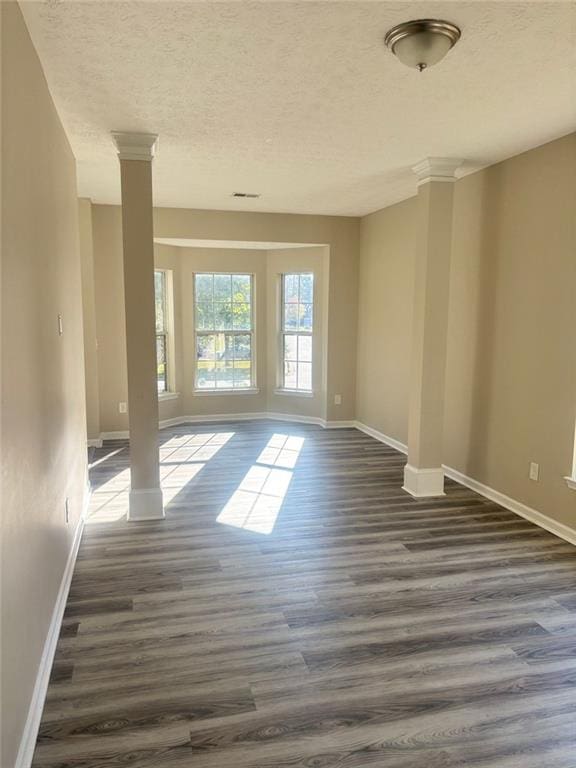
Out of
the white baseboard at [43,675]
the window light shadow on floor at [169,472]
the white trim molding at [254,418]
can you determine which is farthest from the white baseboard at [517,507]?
the white baseboard at [43,675]

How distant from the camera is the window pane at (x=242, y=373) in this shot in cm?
720

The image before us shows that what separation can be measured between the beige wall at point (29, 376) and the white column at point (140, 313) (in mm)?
474

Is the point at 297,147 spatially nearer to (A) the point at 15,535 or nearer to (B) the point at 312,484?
(B) the point at 312,484

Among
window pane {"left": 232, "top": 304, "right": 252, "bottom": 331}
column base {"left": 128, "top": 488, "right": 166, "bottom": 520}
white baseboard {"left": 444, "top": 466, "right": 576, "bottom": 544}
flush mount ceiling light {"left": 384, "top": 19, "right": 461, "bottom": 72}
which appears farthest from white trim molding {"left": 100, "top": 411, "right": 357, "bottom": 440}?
flush mount ceiling light {"left": 384, "top": 19, "right": 461, "bottom": 72}

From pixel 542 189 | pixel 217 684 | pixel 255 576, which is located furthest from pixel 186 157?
pixel 217 684

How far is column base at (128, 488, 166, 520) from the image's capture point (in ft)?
12.3

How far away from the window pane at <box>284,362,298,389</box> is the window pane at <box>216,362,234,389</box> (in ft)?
2.39

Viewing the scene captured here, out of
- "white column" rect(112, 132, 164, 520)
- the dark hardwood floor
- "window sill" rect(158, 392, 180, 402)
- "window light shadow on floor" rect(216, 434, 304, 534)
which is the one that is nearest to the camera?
the dark hardwood floor

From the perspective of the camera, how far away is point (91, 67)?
96.1 inches

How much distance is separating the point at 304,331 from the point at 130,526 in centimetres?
395

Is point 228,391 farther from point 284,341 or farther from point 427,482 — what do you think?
point 427,482

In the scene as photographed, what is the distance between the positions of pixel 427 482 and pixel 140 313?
101 inches

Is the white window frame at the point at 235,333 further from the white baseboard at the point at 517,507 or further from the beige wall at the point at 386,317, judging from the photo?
the white baseboard at the point at 517,507

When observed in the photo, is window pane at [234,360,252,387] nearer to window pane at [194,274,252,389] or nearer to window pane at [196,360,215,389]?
window pane at [194,274,252,389]
